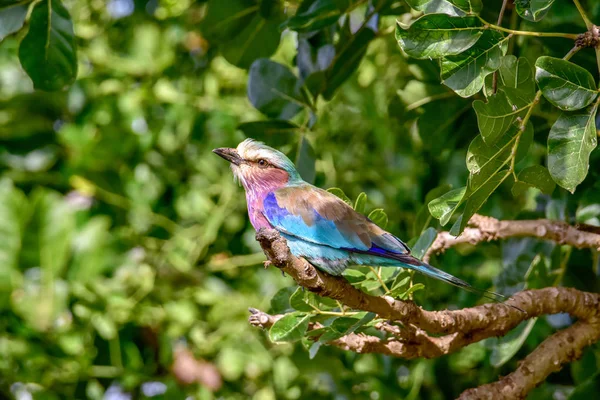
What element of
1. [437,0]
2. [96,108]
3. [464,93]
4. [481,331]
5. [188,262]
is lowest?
[188,262]

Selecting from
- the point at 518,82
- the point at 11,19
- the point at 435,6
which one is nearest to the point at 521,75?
the point at 518,82

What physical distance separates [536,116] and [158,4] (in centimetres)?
201

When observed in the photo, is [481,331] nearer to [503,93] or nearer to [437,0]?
[503,93]

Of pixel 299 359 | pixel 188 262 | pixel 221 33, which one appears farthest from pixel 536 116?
pixel 188 262

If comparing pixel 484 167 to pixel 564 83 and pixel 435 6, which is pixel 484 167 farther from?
pixel 435 6

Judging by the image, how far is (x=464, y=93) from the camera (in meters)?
1.60

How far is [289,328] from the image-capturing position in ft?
5.69

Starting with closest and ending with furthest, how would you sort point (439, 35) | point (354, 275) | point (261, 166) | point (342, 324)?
point (439, 35) < point (342, 324) < point (354, 275) < point (261, 166)

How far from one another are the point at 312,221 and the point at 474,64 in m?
0.68

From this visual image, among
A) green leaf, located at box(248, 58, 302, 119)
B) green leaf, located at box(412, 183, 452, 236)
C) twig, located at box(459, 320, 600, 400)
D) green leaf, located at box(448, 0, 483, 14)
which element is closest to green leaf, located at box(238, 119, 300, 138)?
green leaf, located at box(248, 58, 302, 119)

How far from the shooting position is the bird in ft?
6.22

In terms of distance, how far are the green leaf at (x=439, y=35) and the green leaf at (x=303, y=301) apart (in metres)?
0.57

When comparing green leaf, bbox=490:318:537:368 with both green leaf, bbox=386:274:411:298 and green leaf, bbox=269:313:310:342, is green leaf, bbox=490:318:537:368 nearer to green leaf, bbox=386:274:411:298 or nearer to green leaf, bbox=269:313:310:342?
green leaf, bbox=386:274:411:298

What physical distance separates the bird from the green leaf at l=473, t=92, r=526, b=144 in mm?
417
